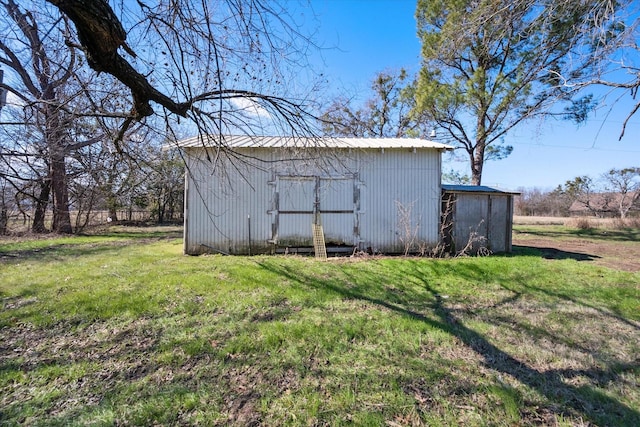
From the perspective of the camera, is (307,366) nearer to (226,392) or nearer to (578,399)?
(226,392)

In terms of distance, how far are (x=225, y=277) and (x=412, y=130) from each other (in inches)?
545

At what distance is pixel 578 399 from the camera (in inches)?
97.6

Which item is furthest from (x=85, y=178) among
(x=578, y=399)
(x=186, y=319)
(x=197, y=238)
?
Result: (x=578, y=399)

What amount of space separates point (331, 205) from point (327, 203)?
120 millimetres

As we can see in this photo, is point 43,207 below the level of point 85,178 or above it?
below

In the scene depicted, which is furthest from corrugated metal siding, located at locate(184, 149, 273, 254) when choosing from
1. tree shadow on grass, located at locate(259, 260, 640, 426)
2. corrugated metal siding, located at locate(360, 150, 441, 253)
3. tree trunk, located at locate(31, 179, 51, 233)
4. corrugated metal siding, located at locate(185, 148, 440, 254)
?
tree trunk, located at locate(31, 179, 51, 233)

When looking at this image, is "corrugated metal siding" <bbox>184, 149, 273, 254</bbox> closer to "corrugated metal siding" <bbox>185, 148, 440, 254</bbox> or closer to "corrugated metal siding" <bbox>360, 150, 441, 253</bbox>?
"corrugated metal siding" <bbox>185, 148, 440, 254</bbox>

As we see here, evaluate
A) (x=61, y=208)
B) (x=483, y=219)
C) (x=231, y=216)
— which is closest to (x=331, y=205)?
(x=231, y=216)

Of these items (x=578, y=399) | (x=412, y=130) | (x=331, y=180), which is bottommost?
(x=578, y=399)

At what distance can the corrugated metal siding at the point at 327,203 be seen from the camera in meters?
8.02

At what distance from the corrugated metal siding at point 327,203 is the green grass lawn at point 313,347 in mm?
2040

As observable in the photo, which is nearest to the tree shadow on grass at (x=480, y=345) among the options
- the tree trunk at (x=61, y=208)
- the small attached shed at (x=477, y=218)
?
the small attached shed at (x=477, y=218)

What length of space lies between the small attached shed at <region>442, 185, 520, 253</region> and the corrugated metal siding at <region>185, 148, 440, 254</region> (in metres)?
0.45

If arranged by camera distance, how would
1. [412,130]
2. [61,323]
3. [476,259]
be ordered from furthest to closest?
1. [412,130]
2. [476,259]
3. [61,323]
